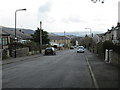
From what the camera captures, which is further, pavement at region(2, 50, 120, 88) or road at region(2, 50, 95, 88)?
road at region(2, 50, 95, 88)

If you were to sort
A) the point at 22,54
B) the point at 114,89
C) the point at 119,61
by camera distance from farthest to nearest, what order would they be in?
the point at 22,54 < the point at 119,61 < the point at 114,89

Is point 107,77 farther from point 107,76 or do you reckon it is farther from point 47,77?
point 47,77

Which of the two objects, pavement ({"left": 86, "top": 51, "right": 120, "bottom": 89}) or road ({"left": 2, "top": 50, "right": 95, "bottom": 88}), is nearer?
pavement ({"left": 86, "top": 51, "right": 120, "bottom": 89})

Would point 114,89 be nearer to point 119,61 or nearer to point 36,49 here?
point 119,61

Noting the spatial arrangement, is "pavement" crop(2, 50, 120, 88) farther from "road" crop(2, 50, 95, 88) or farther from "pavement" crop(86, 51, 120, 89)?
"road" crop(2, 50, 95, 88)

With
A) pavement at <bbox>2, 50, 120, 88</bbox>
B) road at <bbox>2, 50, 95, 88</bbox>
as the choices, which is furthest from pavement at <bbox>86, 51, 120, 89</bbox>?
road at <bbox>2, 50, 95, 88</bbox>

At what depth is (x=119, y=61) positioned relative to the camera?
752 inches

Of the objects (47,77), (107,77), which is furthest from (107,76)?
(47,77)

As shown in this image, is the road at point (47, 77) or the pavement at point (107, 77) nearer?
the pavement at point (107, 77)

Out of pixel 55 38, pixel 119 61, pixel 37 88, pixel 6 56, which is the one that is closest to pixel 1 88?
pixel 37 88

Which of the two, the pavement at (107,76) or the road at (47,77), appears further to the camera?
the road at (47,77)

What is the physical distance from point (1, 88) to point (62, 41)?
6326 inches

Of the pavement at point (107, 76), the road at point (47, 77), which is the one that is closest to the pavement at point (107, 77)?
the pavement at point (107, 76)

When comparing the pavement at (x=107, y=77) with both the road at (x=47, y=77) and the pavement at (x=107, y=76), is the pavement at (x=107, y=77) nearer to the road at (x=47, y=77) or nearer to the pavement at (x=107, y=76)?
the pavement at (x=107, y=76)
